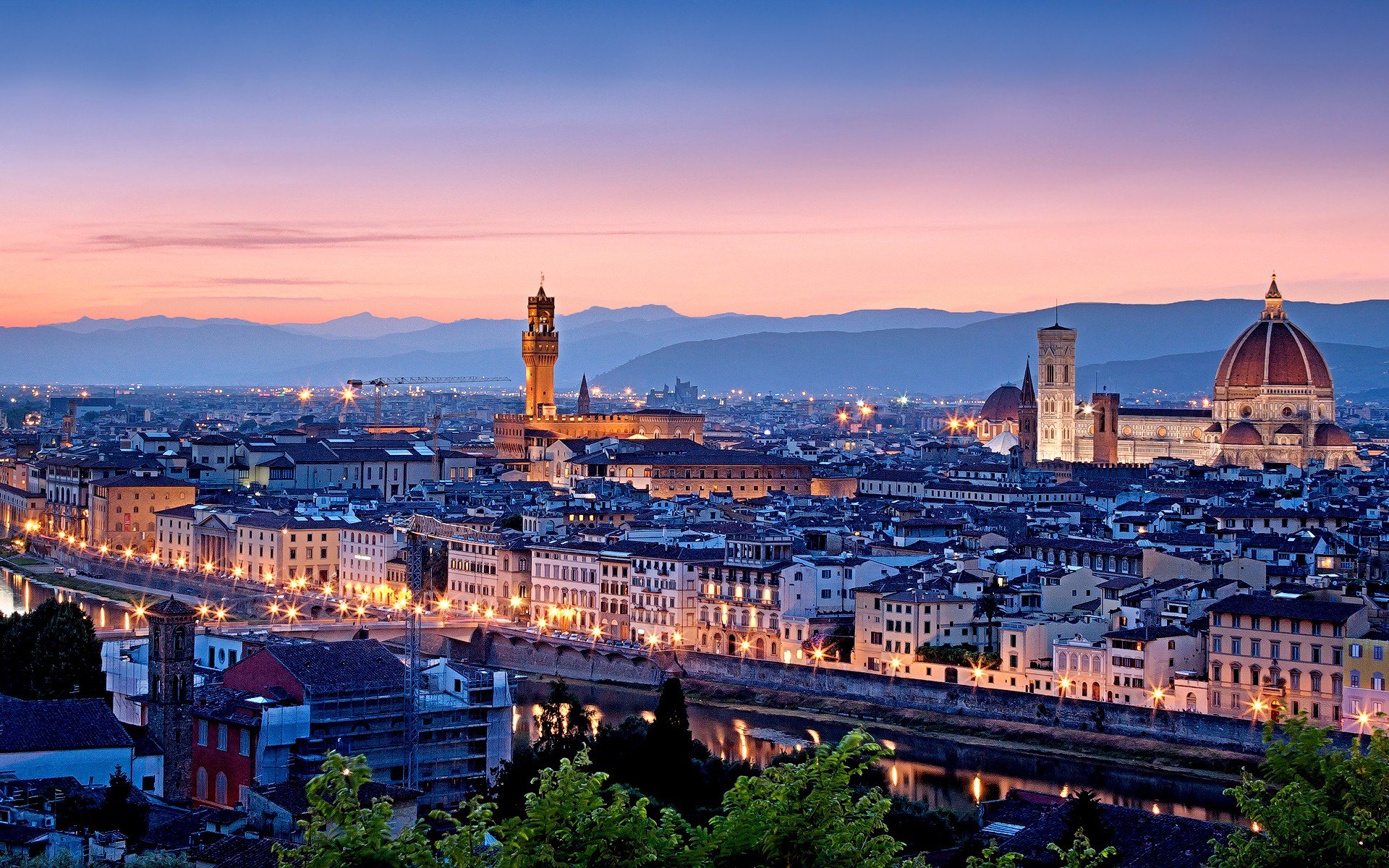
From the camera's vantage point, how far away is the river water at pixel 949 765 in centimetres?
2948

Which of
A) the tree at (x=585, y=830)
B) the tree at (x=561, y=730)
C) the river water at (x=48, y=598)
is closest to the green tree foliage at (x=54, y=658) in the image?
the tree at (x=561, y=730)

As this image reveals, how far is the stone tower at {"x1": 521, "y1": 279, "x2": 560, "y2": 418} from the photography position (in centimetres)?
9444

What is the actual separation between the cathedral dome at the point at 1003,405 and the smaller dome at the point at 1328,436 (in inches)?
857

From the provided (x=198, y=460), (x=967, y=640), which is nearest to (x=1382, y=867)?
(x=967, y=640)

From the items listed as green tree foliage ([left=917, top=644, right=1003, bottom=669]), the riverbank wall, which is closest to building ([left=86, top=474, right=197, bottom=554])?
the riverbank wall

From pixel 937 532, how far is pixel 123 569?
75.2 ft

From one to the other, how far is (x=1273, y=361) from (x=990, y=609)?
56487mm

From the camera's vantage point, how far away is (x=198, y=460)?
7731 cm

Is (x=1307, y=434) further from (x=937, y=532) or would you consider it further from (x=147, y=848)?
(x=147, y=848)

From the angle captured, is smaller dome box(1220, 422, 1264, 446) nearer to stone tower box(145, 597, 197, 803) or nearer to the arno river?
the arno river

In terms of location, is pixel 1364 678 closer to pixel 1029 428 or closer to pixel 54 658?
pixel 54 658

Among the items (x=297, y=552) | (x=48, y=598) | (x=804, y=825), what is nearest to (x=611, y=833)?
(x=804, y=825)

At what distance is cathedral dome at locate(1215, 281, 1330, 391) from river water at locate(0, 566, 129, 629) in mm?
52458

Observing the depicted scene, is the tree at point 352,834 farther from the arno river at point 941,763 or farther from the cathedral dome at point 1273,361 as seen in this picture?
the cathedral dome at point 1273,361
